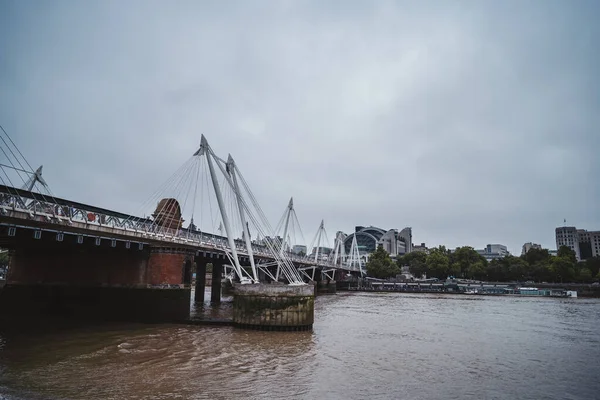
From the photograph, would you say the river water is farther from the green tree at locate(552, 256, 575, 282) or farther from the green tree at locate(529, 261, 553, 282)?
the green tree at locate(529, 261, 553, 282)

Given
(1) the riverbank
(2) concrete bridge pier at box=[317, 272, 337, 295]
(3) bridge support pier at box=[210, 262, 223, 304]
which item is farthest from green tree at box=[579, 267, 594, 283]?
(3) bridge support pier at box=[210, 262, 223, 304]

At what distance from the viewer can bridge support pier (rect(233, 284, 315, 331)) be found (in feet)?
113

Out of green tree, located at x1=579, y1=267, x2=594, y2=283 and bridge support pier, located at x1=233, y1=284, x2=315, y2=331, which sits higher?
green tree, located at x1=579, y1=267, x2=594, y2=283

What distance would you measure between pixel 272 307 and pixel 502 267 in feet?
450

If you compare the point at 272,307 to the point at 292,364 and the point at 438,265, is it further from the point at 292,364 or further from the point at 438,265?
the point at 438,265

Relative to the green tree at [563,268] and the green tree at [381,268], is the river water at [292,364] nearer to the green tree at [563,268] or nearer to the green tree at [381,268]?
the green tree at [563,268]

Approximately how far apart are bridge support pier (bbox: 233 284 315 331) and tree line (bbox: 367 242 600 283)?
5050 inches

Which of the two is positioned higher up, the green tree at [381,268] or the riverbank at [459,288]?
the green tree at [381,268]

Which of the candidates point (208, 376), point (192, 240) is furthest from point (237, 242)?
point (208, 376)

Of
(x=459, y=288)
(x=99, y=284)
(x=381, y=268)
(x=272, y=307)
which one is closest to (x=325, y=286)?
(x=459, y=288)

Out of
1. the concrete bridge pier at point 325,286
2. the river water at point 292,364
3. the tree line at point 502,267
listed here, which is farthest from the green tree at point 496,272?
the river water at point 292,364

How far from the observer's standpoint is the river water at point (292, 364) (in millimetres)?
17734

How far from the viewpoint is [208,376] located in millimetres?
19750

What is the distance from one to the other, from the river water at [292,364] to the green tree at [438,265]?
11783 centimetres
